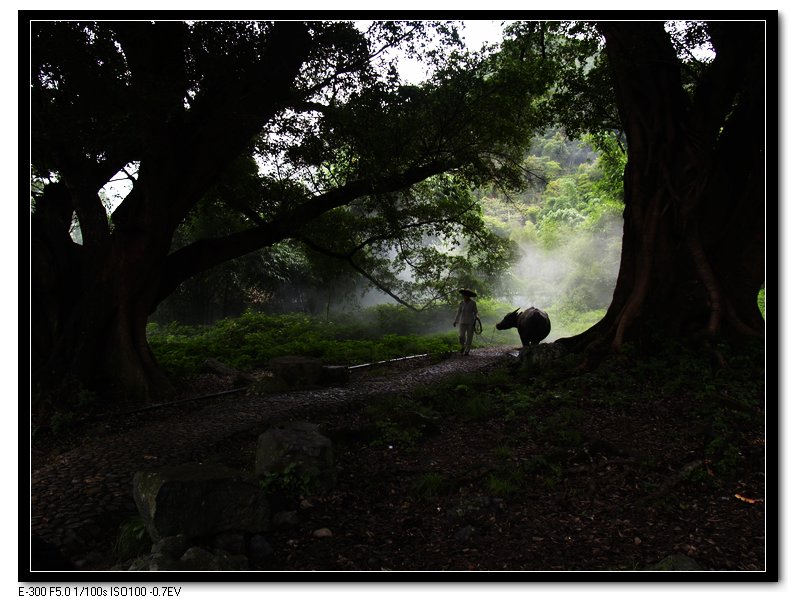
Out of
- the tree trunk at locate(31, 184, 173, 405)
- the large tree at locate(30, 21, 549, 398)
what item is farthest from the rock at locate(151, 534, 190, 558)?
Result: the tree trunk at locate(31, 184, 173, 405)

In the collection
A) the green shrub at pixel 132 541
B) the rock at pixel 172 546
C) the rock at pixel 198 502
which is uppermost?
the rock at pixel 198 502

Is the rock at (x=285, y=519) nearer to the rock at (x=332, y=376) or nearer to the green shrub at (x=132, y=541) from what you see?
the green shrub at (x=132, y=541)

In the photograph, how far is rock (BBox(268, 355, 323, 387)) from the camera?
8992 mm

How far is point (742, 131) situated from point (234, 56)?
7.27m

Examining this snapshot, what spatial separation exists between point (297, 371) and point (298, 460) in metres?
4.48

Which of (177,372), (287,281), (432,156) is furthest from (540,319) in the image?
(287,281)

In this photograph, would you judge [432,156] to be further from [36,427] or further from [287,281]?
[287,281]

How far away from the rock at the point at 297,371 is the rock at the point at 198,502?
4.97 meters

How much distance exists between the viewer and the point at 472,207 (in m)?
12.6

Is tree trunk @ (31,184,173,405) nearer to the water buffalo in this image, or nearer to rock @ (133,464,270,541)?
rock @ (133,464,270,541)

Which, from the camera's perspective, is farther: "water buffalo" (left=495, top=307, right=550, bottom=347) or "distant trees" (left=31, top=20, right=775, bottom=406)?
"water buffalo" (left=495, top=307, right=550, bottom=347)

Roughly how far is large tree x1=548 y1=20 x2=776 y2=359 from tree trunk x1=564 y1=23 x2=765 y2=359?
1cm

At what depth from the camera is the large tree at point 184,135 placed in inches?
241

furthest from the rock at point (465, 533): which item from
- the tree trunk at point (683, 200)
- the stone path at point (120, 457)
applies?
the tree trunk at point (683, 200)
